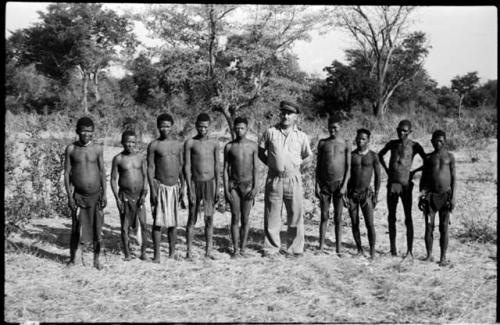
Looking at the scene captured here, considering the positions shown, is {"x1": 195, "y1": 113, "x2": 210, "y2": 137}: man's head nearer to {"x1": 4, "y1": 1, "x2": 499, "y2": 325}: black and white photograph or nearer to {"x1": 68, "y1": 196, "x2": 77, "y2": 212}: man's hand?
{"x1": 4, "y1": 1, "x2": 499, "y2": 325}: black and white photograph

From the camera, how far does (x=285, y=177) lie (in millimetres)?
5320

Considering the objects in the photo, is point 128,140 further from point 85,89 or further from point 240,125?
point 85,89

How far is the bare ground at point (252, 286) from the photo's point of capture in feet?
12.7

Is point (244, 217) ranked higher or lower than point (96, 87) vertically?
lower

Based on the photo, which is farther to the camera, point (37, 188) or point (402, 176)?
point (37, 188)

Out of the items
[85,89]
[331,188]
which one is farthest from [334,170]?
[85,89]

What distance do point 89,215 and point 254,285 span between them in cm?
170

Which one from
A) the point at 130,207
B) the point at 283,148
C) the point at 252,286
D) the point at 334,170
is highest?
the point at 283,148

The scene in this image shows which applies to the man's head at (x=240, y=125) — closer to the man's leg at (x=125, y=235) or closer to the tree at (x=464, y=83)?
the man's leg at (x=125, y=235)

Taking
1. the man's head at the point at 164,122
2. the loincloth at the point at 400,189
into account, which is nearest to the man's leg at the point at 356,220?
the loincloth at the point at 400,189

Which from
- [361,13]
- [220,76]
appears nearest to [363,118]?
[361,13]

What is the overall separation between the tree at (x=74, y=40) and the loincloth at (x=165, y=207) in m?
18.0

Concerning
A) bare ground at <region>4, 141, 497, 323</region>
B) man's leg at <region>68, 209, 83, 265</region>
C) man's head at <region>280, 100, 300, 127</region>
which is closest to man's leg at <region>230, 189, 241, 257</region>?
bare ground at <region>4, 141, 497, 323</region>

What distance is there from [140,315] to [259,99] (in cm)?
1265
